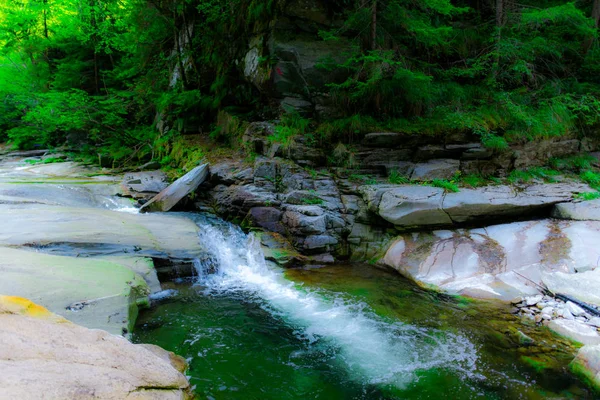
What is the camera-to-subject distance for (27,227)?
6273 millimetres

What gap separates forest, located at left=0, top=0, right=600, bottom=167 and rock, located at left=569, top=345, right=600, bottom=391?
5.64 m

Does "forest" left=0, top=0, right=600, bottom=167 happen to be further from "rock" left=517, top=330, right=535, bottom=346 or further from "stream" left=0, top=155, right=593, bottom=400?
"rock" left=517, top=330, right=535, bottom=346

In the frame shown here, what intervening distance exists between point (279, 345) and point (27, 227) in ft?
17.0

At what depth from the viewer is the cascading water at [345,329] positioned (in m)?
4.12

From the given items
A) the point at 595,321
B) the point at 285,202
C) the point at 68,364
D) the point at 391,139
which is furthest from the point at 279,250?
the point at 595,321

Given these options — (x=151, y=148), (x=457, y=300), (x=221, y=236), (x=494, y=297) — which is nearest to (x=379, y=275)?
(x=457, y=300)

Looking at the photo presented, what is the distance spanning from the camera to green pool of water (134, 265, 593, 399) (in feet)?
12.2

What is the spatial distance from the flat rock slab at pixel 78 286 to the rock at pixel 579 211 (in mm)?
7980

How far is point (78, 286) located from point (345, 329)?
3608mm

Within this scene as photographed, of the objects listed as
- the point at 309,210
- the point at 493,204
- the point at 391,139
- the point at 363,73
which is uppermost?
the point at 363,73

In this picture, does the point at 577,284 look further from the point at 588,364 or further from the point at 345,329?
the point at 345,329

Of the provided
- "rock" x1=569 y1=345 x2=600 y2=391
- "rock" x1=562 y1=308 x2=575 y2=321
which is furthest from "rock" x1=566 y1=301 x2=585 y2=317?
"rock" x1=569 y1=345 x2=600 y2=391

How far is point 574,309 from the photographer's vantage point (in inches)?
198

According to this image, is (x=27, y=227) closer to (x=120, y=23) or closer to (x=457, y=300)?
(x=457, y=300)
